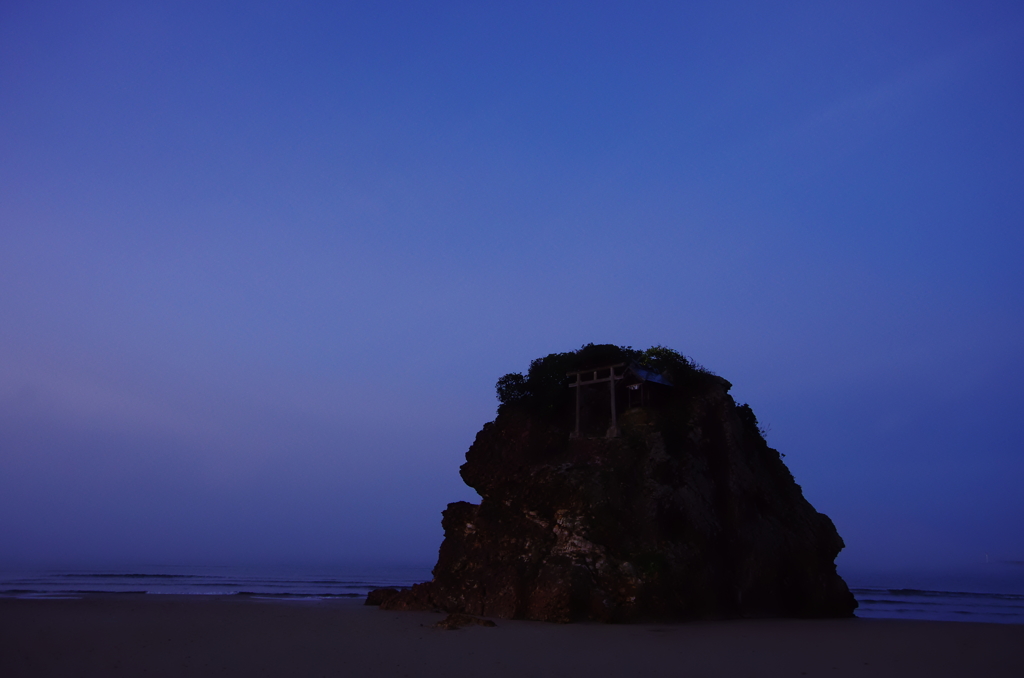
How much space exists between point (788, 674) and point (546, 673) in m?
4.60

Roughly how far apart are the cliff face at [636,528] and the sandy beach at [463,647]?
142cm

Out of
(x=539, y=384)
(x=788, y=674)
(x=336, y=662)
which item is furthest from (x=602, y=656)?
(x=539, y=384)

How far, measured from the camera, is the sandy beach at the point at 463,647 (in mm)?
12055

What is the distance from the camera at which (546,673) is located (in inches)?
458

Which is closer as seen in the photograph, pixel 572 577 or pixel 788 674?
pixel 788 674

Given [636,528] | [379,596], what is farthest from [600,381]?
[379,596]

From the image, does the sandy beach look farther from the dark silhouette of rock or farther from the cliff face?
the dark silhouette of rock

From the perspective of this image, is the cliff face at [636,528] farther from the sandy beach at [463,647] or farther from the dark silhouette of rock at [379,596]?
the dark silhouette of rock at [379,596]

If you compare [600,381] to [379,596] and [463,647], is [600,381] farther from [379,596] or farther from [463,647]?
[379,596]

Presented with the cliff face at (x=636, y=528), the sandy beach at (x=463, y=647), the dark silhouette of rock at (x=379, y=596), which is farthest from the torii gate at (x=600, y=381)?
the dark silhouette of rock at (x=379, y=596)

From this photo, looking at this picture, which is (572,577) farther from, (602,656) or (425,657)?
(425,657)

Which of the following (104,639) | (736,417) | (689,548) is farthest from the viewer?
(736,417)

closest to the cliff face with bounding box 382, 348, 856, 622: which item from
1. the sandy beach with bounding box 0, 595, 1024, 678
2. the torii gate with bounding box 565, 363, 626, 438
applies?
the torii gate with bounding box 565, 363, 626, 438

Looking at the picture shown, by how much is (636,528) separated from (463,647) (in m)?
8.52
